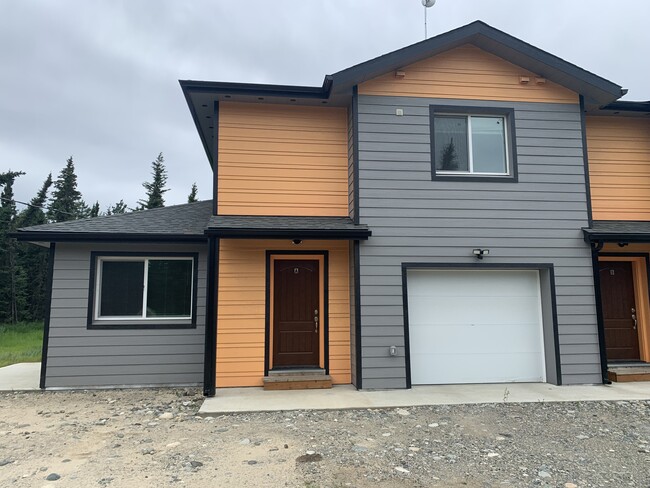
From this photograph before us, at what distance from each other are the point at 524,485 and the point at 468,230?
416 cm

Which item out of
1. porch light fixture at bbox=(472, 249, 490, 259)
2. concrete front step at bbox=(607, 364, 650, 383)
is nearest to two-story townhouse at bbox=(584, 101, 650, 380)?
concrete front step at bbox=(607, 364, 650, 383)

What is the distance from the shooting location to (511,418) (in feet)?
16.3

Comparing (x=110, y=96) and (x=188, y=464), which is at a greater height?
(x=110, y=96)

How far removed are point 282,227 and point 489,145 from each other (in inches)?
149

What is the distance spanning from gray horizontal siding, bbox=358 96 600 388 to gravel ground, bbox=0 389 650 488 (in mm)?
1692

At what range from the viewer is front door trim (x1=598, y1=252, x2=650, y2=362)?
7402mm

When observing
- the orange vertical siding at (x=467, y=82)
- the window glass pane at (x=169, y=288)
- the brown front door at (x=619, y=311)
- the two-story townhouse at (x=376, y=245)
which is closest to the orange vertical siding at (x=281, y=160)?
the two-story townhouse at (x=376, y=245)

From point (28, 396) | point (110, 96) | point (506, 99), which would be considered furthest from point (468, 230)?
point (110, 96)

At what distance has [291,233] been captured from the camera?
20.4 feet

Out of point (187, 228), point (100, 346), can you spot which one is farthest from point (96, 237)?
point (100, 346)

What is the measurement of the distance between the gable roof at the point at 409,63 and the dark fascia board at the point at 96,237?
6.99 feet

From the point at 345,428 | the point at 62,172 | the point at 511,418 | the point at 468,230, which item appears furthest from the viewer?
the point at 62,172

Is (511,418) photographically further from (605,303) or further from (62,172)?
(62,172)

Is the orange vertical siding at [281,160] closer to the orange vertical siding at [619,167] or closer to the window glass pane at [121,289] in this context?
the window glass pane at [121,289]
